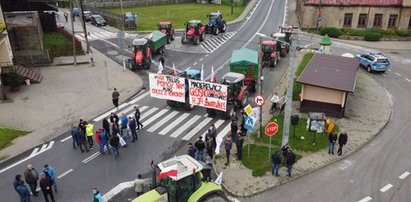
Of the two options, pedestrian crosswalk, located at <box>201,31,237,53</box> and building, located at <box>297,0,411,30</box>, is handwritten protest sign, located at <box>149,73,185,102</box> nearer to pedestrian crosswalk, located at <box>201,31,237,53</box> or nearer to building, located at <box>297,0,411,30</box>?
pedestrian crosswalk, located at <box>201,31,237,53</box>

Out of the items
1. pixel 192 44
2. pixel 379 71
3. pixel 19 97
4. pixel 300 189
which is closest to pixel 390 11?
pixel 379 71

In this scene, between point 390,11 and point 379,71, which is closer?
point 379,71

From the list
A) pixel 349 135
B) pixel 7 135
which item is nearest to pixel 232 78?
pixel 349 135

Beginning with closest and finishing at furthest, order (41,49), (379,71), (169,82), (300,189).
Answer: (300,189) < (169,82) < (379,71) < (41,49)

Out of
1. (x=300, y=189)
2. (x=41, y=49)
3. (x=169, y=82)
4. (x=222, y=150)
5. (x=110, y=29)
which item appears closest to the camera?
(x=300, y=189)

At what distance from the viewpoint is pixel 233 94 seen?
2427cm

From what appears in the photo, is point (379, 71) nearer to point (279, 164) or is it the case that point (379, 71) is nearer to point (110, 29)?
point (279, 164)

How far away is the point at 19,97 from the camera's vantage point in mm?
28219

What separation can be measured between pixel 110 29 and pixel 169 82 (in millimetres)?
33194

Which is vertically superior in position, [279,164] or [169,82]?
[169,82]

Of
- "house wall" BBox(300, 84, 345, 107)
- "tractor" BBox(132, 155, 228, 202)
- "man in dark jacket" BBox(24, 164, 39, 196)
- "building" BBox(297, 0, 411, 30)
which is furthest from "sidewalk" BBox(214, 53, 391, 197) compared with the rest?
"building" BBox(297, 0, 411, 30)

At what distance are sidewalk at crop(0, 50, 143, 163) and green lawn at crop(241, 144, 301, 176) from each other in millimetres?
11670

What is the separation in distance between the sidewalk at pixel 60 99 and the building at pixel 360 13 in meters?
29.7

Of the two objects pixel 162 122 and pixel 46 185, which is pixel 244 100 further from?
pixel 46 185
